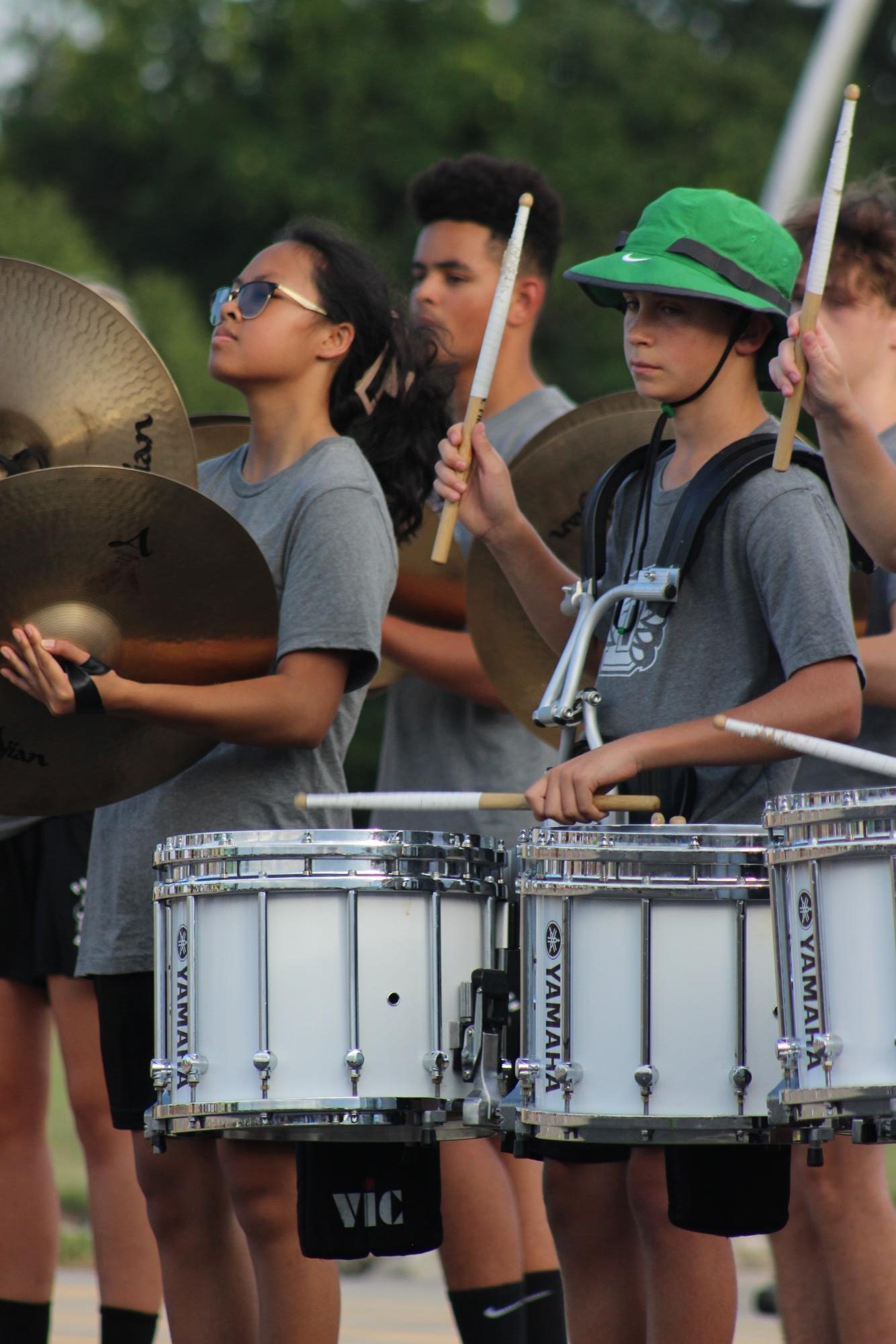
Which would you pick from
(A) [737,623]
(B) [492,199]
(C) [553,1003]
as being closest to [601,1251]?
(C) [553,1003]

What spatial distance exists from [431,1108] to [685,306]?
1.29 metres

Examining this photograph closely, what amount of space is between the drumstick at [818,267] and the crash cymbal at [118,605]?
34.0 inches

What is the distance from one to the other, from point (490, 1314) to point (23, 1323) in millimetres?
903

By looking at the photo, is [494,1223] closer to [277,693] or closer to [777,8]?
[277,693]

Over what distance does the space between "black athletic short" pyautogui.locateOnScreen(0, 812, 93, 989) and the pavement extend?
3.39ft

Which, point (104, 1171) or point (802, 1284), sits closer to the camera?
point (802, 1284)

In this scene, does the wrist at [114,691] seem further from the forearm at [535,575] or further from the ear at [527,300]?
the ear at [527,300]

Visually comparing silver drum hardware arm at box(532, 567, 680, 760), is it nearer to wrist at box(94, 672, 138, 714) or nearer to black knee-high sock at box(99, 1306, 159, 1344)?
wrist at box(94, 672, 138, 714)

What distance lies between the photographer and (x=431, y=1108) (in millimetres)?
3057

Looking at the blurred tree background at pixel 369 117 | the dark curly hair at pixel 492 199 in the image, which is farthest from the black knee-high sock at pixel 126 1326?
the blurred tree background at pixel 369 117

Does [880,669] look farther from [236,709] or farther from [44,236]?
[44,236]

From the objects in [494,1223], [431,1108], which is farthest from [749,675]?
[494,1223]

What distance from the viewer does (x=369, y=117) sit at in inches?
1011

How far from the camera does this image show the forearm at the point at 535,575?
3.59 metres
